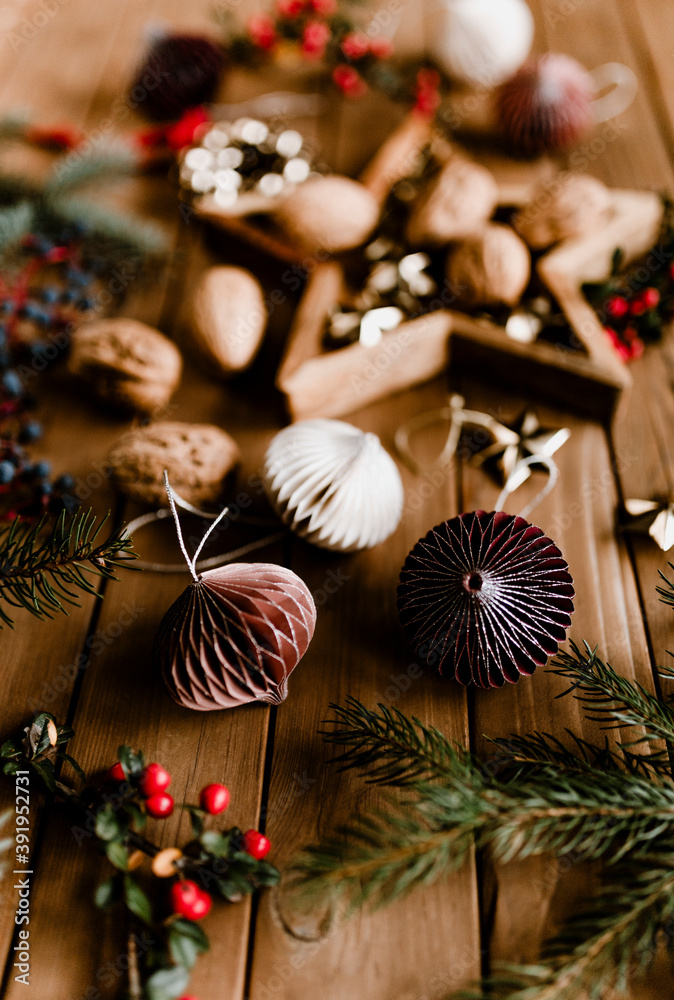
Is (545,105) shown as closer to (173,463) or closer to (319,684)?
(173,463)

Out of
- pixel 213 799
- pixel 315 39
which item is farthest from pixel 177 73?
pixel 213 799

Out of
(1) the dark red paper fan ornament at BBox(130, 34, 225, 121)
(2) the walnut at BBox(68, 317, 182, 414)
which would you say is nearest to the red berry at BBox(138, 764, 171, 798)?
(2) the walnut at BBox(68, 317, 182, 414)

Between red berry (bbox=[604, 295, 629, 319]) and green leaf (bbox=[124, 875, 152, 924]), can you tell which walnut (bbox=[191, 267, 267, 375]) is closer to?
red berry (bbox=[604, 295, 629, 319])

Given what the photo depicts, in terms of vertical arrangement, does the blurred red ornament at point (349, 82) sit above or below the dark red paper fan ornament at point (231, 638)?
above

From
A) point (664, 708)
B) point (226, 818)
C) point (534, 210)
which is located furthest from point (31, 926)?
point (534, 210)

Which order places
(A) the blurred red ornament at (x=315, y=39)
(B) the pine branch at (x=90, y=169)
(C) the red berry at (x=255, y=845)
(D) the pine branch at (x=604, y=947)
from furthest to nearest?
(A) the blurred red ornament at (x=315, y=39), (B) the pine branch at (x=90, y=169), (C) the red berry at (x=255, y=845), (D) the pine branch at (x=604, y=947)

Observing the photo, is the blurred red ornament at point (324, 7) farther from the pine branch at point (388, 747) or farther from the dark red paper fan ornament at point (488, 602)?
the pine branch at point (388, 747)

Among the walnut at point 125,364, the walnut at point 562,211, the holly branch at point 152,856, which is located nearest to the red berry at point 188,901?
the holly branch at point 152,856
